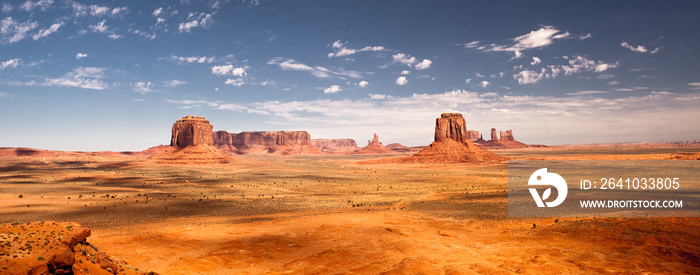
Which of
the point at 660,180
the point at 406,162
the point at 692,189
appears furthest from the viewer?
the point at 406,162

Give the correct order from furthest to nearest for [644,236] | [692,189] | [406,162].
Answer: [406,162] → [692,189] → [644,236]

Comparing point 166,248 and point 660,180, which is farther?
point 660,180

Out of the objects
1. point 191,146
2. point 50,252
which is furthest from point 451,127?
point 50,252

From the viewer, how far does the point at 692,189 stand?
34594mm

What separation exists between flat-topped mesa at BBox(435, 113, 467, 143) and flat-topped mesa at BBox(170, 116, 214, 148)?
78.9 metres

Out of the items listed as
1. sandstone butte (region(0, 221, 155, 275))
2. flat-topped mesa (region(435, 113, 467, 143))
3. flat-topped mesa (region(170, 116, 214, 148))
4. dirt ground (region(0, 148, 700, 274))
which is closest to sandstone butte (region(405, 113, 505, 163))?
flat-topped mesa (region(435, 113, 467, 143))

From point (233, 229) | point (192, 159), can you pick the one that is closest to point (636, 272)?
point (233, 229)

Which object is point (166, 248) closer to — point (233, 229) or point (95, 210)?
point (233, 229)

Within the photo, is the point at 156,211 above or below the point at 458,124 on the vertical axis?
below

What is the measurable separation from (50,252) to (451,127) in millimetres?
108691

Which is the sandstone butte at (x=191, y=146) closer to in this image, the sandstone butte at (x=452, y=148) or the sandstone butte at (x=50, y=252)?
the sandstone butte at (x=452, y=148)

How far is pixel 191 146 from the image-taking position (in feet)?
375

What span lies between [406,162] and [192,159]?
211 feet

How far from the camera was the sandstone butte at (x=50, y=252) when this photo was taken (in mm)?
8109
